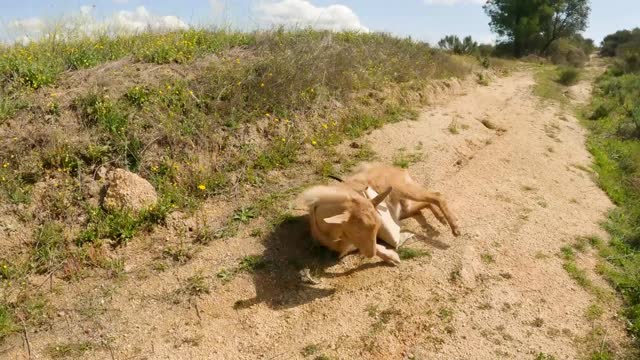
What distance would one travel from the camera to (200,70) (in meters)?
8.85

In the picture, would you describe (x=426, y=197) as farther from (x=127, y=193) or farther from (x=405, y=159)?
(x=127, y=193)

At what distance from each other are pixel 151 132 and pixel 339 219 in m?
3.48

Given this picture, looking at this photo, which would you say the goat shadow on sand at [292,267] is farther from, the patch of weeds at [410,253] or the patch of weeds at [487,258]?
the patch of weeds at [487,258]

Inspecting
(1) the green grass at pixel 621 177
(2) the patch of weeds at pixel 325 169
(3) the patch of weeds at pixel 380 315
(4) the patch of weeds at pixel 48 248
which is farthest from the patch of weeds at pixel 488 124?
(4) the patch of weeds at pixel 48 248

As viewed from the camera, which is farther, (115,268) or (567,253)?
(567,253)

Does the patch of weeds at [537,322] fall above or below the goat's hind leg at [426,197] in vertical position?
below

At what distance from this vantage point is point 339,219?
18.0 ft

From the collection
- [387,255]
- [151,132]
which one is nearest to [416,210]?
[387,255]

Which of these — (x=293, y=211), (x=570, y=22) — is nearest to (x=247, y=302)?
(x=293, y=211)

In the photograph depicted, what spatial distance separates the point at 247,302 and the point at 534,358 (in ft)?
9.75

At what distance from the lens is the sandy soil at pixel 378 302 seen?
482 centimetres

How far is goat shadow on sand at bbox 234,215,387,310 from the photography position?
215 inches

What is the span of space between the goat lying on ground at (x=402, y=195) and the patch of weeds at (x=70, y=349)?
363cm

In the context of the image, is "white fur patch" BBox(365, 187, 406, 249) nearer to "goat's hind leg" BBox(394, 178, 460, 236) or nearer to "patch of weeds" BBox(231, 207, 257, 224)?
"goat's hind leg" BBox(394, 178, 460, 236)
